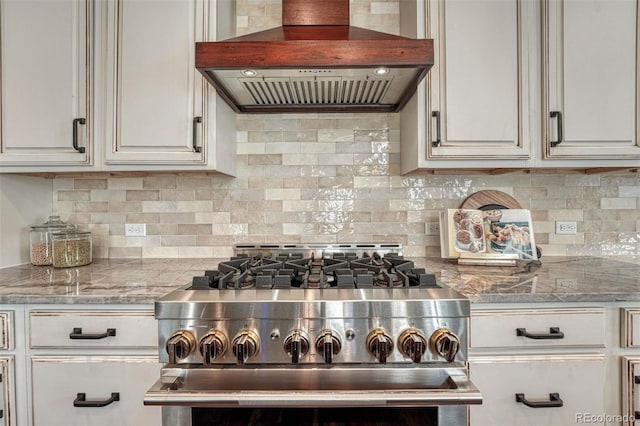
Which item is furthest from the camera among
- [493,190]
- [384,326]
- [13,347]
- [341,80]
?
[493,190]

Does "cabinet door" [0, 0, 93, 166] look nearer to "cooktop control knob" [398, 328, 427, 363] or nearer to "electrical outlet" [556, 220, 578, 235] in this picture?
"cooktop control knob" [398, 328, 427, 363]

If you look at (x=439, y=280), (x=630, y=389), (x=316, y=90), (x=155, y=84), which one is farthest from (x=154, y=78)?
(x=630, y=389)

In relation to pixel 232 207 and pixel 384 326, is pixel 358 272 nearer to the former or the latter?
pixel 384 326

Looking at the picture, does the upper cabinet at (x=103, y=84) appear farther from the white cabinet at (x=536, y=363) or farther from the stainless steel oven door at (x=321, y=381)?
the white cabinet at (x=536, y=363)

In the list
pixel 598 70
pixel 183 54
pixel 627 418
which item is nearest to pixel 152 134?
pixel 183 54

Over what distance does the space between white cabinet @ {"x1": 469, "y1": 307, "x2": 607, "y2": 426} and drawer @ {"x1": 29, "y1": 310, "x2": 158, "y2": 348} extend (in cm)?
113

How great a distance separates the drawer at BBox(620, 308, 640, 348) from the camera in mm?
1193

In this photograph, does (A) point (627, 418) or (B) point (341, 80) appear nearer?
(A) point (627, 418)

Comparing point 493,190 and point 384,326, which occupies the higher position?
point 493,190

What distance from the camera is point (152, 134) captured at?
1.56 m

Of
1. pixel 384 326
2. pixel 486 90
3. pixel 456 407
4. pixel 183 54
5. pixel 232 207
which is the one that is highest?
pixel 183 54

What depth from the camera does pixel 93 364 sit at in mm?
1188

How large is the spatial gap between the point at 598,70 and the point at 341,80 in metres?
1.15

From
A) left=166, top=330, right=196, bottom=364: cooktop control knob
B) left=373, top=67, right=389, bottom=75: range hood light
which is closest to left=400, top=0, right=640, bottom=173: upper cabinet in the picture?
left=373, top=67, right=389, bottom=75: range hood light
